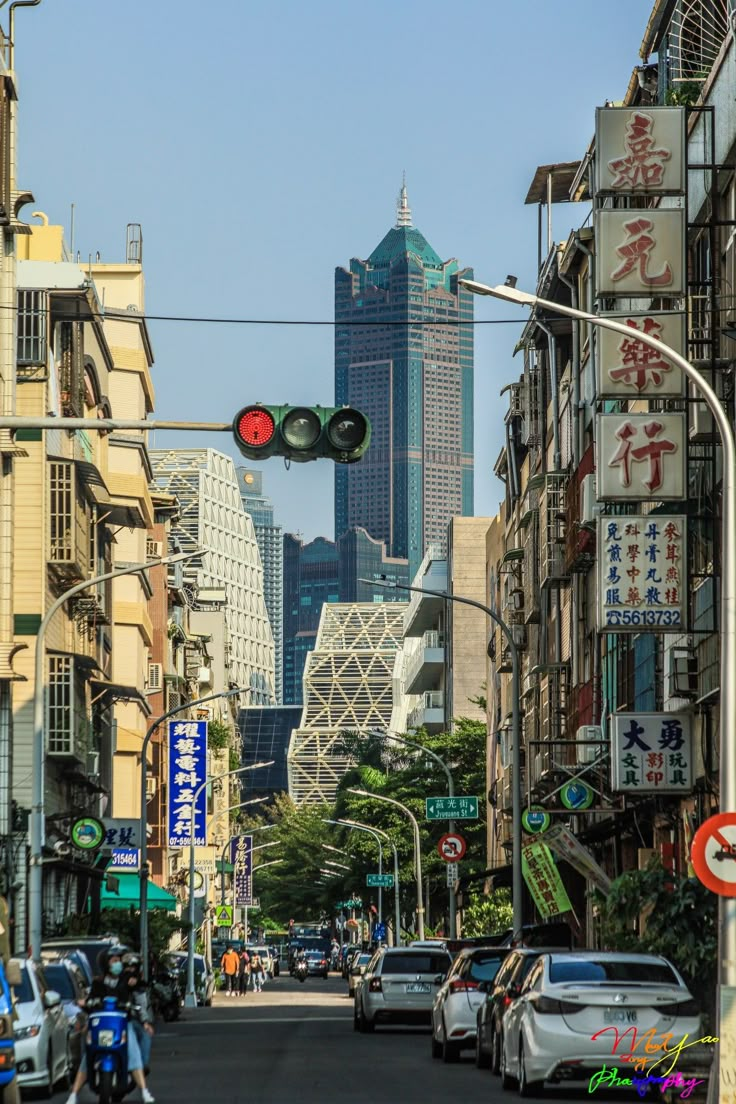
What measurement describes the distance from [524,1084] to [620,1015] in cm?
135

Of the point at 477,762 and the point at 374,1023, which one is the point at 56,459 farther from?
the point at 477,762

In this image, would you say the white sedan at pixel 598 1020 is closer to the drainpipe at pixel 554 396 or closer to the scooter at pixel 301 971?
the drainpipe at pixel 554 396

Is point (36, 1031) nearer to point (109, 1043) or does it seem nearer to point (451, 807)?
point (109, 1043)

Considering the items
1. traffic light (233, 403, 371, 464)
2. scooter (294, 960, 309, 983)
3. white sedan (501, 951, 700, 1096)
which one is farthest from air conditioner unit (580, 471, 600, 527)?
scooter (294, 960, 309, 983)

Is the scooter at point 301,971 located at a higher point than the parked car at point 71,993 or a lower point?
lower

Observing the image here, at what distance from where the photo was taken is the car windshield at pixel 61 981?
2669 centimetres

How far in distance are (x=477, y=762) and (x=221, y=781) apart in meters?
38.4

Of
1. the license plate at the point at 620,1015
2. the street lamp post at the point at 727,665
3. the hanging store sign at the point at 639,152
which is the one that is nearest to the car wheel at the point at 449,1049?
the license plate at the point at 620,1015

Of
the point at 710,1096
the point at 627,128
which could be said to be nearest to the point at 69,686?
the point at 627,128

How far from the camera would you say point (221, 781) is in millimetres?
129625

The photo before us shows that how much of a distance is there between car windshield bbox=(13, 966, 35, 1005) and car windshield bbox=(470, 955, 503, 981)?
8731 millimetres

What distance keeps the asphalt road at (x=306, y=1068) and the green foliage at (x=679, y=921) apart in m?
2.52

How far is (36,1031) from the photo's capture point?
22.6 m

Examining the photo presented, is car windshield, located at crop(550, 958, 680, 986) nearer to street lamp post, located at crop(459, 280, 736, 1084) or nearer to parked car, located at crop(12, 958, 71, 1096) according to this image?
street lamp post, located at crop(459, 280, 736, 1084)
